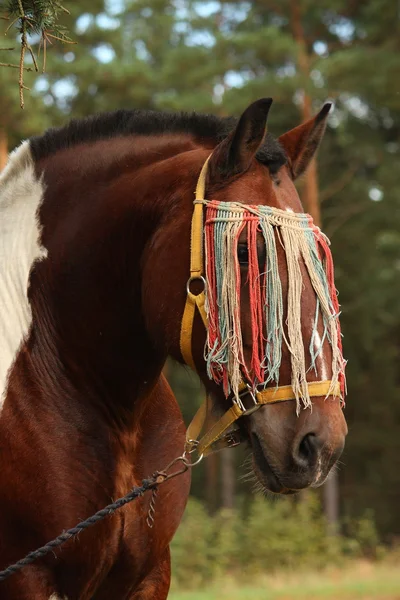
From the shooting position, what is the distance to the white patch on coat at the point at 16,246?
327cm

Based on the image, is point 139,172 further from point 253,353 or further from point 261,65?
point 261,65

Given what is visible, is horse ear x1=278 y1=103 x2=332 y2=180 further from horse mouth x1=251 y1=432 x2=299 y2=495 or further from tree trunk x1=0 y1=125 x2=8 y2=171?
tree trunk x1=0 y1=125 x2=8 y2=171

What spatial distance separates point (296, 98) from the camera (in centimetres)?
1802

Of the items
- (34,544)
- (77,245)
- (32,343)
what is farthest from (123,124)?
(34,544)

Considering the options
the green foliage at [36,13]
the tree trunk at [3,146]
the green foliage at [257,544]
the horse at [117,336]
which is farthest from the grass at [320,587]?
the green foliage at [36,13]

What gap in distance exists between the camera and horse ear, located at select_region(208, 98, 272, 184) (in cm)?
290

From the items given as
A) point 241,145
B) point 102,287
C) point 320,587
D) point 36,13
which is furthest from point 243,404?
point 320,587

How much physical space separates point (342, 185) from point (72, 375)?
1803 centimetres

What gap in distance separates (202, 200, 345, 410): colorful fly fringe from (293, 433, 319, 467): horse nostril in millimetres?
126

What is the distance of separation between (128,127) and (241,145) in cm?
67

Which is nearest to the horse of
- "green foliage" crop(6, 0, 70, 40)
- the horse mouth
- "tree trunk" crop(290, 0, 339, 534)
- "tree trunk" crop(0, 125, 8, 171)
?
the horse mouth

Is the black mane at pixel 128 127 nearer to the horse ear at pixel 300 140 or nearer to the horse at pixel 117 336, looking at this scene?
the horse at pixel 117 336

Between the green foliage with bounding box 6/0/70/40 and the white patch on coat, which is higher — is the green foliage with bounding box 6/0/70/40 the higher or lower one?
the higher one

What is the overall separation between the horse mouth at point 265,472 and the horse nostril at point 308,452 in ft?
0.38
